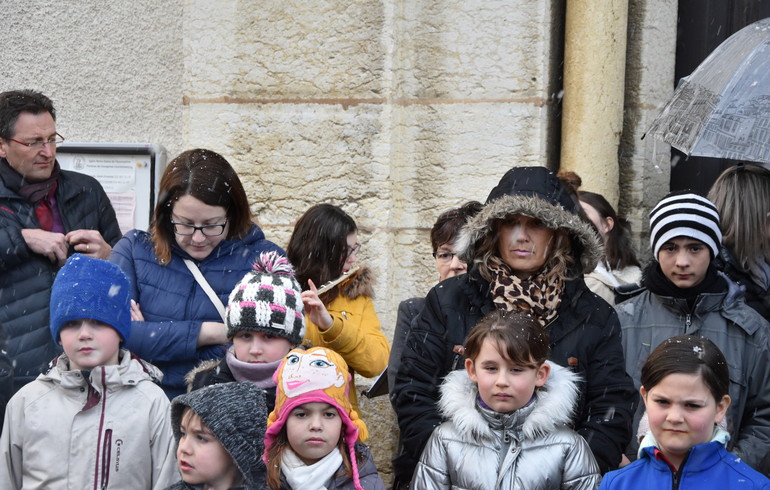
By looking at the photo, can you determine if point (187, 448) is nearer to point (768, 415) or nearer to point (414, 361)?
point (414, 361)

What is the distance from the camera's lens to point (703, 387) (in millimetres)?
3105

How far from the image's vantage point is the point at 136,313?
399cm

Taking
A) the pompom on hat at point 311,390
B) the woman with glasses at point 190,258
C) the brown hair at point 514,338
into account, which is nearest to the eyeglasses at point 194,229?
the woman with glasses at point 190,258

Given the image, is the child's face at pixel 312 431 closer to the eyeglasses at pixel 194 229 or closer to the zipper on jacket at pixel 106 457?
the zipper on jacket at pixel 106 457

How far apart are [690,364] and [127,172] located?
3273 millimetres

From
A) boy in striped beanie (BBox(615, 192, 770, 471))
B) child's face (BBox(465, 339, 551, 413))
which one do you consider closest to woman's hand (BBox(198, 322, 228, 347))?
child's face (BBox(465, 339, 551, 413))

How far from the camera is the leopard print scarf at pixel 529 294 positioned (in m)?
3.60

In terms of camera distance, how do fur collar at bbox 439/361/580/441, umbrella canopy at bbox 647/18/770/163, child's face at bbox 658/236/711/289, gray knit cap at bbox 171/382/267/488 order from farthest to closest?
umbrella canopy at bbox 647/18/770/163
child's face at bbox 658/236/711/289
fur collar at bbox 439/361/580/441
gray knit cap at bbox 171/382/267/488

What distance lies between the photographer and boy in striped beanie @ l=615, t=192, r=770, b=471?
373cm

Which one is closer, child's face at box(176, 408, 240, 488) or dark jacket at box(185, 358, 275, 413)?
child's face at box(176, 408, 240, 488)

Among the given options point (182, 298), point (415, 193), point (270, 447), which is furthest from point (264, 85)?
point (270, 447)

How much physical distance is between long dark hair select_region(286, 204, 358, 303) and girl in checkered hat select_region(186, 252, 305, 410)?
486 mm

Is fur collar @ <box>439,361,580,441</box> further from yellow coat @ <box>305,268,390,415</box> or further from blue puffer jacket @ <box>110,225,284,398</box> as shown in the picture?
blue puffer jacket @ <box>110,225,284,398</box>

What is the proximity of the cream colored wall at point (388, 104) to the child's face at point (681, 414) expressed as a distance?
6.86ft
